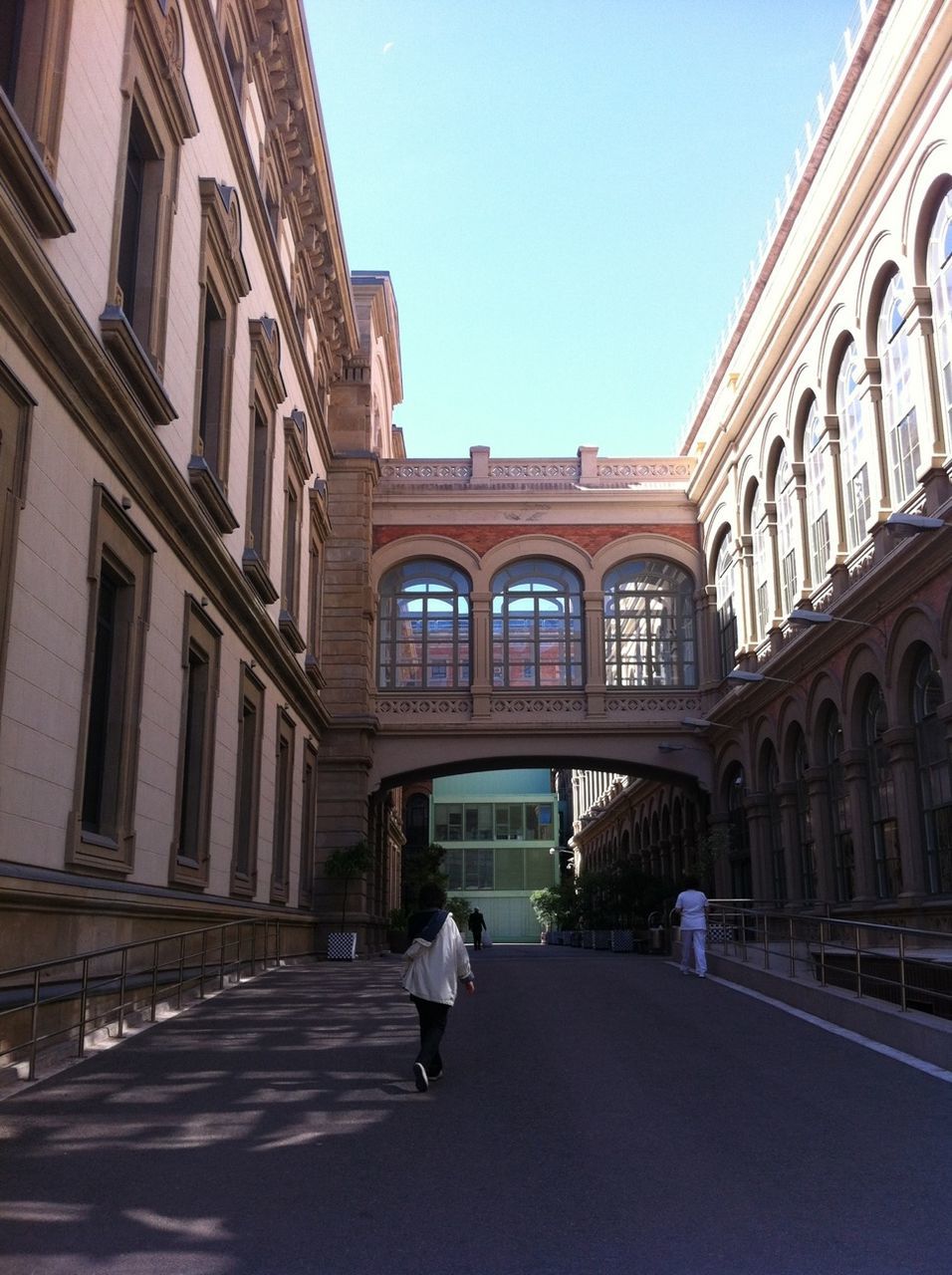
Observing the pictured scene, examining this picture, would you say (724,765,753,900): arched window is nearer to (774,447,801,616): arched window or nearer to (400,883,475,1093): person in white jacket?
(774,447,801,616): arched window

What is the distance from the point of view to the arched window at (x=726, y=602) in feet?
104

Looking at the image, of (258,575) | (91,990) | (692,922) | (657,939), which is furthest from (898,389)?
(91,990)

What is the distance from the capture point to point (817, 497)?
82.8ft

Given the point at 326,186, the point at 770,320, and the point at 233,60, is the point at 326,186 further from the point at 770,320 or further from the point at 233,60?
the point at 770,320

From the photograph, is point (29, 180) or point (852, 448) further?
point (852, 448)

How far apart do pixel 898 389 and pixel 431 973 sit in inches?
576

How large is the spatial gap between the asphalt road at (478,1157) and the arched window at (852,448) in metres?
12.4

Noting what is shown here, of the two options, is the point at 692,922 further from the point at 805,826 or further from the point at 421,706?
the point at 421,706

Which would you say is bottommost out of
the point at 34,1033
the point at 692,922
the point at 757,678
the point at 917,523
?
the point at 34,1033

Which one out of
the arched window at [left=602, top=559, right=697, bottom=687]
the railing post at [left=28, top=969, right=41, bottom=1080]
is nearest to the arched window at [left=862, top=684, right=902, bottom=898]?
the arched window at [left=602, top=559, right=697, bottom=687]

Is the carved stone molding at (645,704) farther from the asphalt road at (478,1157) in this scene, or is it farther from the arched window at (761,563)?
the asphalt road at (478,1157)

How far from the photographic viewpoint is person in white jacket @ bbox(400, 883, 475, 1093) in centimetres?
962

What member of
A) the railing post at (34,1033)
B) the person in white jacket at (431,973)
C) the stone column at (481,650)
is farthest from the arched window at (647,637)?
the railing post at (34,1033)

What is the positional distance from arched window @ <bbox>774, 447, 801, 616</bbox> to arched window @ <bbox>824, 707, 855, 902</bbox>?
312cm
